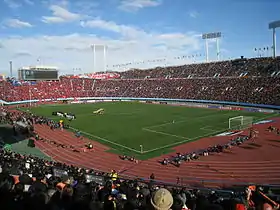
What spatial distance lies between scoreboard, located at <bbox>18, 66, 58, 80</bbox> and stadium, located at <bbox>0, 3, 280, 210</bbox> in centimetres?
849

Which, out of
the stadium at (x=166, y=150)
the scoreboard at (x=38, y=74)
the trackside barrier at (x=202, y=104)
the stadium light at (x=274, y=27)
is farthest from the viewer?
the scoreboard at (x=38, y=74)

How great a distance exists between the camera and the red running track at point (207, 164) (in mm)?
20516

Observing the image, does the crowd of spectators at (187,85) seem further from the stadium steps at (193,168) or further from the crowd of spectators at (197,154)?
the stadium steps at (193,168)

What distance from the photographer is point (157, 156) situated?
87.0ft

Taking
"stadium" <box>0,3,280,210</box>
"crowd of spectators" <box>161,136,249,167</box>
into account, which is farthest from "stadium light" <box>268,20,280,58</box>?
"crowd of spectators" <box>161,136,249,167</box>

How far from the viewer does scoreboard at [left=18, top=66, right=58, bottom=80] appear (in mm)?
91500

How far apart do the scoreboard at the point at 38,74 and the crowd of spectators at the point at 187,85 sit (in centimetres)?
220

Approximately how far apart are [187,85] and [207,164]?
63997mm

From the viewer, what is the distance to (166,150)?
2848cm

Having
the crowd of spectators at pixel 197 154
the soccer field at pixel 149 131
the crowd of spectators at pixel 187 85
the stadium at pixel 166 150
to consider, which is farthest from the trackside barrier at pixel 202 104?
the soccer field at pixel 149 131

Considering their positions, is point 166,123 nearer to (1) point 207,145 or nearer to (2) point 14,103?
(1) point 207,145

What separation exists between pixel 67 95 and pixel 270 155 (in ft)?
252

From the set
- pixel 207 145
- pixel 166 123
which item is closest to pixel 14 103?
pixel 166 123

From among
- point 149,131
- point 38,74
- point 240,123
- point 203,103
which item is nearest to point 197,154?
point 149,131
